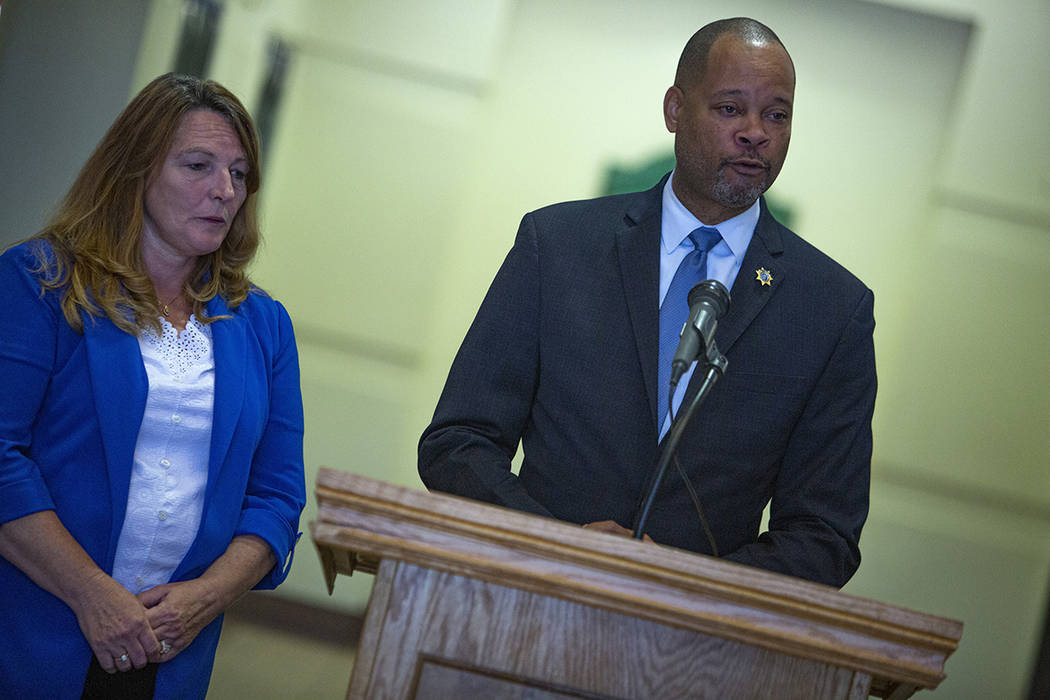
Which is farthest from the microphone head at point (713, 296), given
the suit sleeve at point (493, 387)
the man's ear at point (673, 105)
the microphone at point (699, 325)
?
the man's ear at point (673, 105)

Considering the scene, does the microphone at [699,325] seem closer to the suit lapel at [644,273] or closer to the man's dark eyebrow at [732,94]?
the suit lapel at [644,273]

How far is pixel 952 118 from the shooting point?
5.66m

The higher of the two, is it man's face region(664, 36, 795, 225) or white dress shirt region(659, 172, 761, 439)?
man's face region(664, 36, 795, 225)

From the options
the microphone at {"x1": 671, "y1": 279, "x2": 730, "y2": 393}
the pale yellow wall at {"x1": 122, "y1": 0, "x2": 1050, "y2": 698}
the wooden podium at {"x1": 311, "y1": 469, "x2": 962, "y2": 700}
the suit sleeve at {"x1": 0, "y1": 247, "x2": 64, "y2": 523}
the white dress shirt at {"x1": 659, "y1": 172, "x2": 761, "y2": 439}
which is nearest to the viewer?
the wooden podium at {"x1": 311, "y1": 469, "x2": 962, "y2": 700}

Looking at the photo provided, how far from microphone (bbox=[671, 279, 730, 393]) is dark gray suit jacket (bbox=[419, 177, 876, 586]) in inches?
18.4

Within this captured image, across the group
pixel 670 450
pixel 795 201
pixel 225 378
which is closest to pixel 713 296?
pixel 670 450

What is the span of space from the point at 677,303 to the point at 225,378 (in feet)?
2.84

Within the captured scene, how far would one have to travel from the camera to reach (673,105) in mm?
2332

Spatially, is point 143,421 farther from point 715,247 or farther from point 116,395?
point 715,247

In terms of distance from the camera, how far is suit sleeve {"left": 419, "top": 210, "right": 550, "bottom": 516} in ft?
6.45

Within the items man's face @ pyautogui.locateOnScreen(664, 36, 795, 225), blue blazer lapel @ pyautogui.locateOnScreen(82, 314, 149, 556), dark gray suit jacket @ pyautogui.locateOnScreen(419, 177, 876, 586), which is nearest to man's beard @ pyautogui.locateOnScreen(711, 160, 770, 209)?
man's face @ pyautogui.locateOnScreen(664, 36, 795, 225)

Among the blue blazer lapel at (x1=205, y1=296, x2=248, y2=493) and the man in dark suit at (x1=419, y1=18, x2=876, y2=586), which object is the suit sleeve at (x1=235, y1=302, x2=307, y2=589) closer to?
the blue blazer lapel at (x1=205, y1=296, x2=248, y2=493)

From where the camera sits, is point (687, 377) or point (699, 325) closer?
point (699, 325)

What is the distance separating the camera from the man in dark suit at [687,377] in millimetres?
2068
